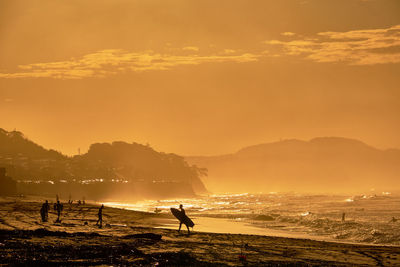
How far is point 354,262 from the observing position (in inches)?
1071

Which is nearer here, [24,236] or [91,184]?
[24,236]

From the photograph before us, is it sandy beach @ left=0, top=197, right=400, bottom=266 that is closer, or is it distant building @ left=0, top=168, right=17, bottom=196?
sandy beach @ left=0, top=197, right=400, bottom=266

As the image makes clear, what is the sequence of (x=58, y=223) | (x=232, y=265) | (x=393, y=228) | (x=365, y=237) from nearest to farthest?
(x=232, y=265), (x=58, y=223), (x=365, y=237), (x=393, y=228)

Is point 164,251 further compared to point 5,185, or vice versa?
point 5,185

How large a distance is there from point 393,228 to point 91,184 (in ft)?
479

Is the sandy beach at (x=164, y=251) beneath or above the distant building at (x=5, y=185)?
beneath

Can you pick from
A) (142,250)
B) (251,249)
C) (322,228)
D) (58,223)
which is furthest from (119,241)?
(322,228)

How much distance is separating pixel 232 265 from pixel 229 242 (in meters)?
9.86

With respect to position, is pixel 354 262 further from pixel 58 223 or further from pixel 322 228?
pixel 322 228

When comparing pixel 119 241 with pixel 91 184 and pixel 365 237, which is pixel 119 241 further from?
pixel 91 184

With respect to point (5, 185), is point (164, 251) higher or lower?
lower

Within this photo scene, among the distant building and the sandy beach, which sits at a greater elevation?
the distant building

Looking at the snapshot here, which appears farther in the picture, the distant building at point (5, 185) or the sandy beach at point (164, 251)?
the distant building at point (5, 185)

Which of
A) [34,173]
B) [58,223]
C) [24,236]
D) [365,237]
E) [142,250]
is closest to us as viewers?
[142,250]
